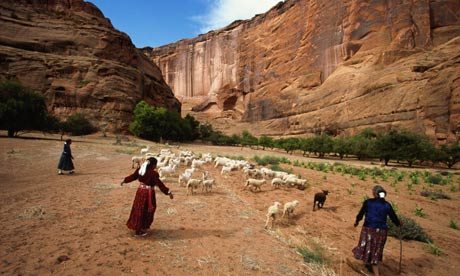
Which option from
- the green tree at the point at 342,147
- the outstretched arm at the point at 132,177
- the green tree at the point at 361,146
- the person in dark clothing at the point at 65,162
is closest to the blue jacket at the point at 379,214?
the outstretched arm at the point at 132,177

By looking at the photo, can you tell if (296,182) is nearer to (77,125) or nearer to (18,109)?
(18,109)

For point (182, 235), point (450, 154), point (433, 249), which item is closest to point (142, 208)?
point (182, 235)

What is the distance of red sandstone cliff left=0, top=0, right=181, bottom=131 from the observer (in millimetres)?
42156

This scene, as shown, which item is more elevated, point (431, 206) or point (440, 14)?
point (440, 14)

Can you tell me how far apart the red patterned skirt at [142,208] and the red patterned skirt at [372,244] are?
4.32 m

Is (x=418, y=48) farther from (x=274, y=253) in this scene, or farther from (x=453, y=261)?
(x=274, y=253)

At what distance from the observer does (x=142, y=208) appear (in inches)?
208

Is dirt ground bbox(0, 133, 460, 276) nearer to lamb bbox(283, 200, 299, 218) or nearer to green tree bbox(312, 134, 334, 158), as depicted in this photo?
lamb bbox(283, 200, 299, 218)

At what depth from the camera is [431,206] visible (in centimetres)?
→ 1124

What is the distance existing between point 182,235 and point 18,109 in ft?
99.0

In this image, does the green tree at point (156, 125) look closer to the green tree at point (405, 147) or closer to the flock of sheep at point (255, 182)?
the flock of sheep at point (255, 182)

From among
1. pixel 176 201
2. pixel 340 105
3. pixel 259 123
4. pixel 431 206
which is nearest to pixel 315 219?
pixel 176 201

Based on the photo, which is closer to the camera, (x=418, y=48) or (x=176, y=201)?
(x=176, y=201)

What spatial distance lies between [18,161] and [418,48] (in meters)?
64.9
